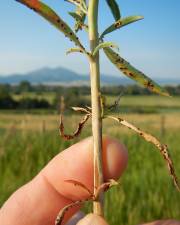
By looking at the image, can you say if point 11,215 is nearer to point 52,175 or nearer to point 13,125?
point 52,175

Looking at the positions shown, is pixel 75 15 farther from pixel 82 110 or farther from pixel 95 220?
pixel 95 220

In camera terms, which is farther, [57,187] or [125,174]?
[125,174]

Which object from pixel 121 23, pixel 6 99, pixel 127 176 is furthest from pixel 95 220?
pixel 6 99

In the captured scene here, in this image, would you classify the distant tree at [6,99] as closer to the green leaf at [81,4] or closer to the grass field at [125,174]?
the grass field at [125,174]

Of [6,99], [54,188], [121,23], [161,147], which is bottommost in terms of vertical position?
[6,99]

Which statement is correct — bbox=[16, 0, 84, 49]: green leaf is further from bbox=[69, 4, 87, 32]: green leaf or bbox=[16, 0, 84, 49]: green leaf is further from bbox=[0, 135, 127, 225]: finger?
bbox=[0, 135, 127, 225]: finger

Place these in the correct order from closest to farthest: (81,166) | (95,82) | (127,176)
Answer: (95,82)
(81,166)
(127,176)

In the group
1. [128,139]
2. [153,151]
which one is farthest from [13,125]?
[128,139]
